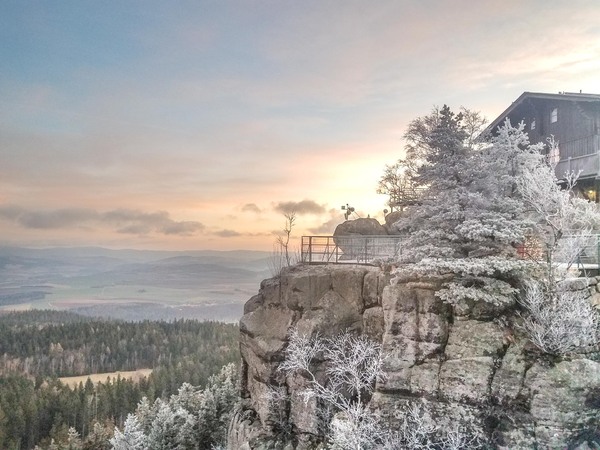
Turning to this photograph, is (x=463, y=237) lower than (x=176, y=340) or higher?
higher

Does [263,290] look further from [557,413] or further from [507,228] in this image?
[557,413]

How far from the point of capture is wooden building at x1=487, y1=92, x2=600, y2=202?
31.4 metres

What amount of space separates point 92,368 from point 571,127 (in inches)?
5984

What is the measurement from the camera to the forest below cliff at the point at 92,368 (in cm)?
7469

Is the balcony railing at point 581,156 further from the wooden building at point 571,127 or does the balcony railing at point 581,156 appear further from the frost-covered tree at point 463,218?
the frost-covered tree at point 463,218

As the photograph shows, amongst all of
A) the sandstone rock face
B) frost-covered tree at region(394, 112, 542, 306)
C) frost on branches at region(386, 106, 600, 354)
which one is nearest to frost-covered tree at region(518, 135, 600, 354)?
frost on branches at region(386, 106, 600, 354)

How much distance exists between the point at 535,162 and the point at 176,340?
15296cm

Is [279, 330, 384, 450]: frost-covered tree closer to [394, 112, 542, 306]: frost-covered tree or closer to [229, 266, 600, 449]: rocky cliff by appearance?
[229, 266, 600, 449]: rocky cliff

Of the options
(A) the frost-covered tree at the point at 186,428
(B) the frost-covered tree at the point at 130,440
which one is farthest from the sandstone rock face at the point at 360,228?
(B) the frost-covered tree at the point at 130,440

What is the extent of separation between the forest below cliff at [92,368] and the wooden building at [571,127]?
221 ft

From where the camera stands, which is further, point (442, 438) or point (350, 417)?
point (350, 417)

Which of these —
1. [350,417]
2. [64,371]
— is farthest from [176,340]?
[350,417]

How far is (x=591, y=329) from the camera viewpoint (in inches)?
653

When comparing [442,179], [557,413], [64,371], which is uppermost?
[442,179]
